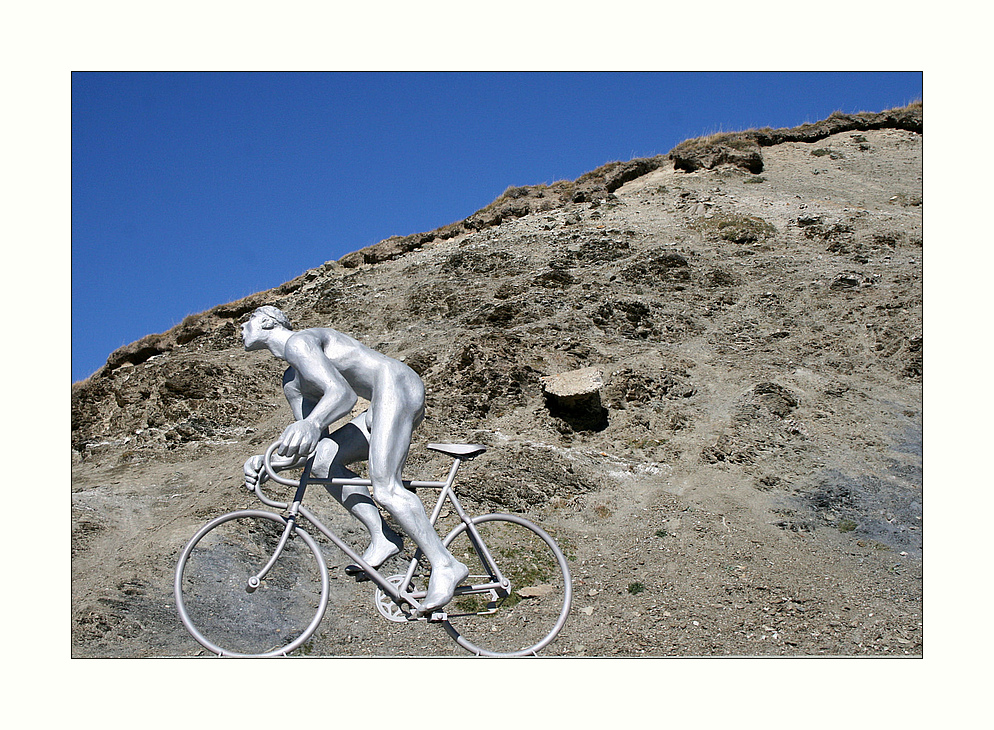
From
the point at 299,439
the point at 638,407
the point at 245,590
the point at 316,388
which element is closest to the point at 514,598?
the point at 245,590

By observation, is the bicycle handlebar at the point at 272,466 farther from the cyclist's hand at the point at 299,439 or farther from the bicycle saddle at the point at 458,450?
the bicycle saddle at the point at 458,450

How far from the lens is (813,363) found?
13867 millimetres

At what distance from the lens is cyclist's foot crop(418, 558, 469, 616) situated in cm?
474

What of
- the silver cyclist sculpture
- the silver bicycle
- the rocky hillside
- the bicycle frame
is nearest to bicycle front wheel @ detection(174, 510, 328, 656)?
the silver bicycle

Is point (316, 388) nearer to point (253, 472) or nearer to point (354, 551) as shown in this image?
point (253, 472)

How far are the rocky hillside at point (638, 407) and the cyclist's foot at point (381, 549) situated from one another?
2369mm

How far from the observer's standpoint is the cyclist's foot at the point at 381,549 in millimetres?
5066

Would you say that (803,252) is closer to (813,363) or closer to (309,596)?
(813,363)

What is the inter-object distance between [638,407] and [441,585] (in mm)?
8732

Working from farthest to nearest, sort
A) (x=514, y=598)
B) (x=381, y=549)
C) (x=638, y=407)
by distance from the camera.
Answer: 1. (x=638, y=407)
2. (x=514, y=598)
3. (x=381, y=549)

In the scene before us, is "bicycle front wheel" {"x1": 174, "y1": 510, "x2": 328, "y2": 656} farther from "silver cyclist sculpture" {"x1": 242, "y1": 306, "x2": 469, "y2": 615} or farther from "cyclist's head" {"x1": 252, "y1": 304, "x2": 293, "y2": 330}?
"cyclist's head" {"x1": 252, "y1": 304, "x2": 293, "y2": 330}

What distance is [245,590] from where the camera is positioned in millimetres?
7441

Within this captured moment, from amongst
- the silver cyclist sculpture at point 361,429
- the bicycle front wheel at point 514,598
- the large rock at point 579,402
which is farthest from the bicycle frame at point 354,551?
the large rock at point 579,402

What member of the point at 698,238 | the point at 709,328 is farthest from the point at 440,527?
the point at 698,238
